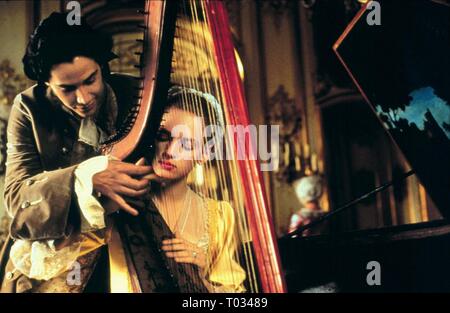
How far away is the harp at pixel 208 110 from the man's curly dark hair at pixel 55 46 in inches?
12.6

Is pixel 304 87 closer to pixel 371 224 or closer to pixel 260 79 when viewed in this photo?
pixel 260 79

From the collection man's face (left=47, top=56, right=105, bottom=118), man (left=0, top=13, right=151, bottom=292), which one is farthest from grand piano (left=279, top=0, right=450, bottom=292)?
man's face (left=47, top=56, right=105, bottom=118)

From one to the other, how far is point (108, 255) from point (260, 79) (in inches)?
92.0

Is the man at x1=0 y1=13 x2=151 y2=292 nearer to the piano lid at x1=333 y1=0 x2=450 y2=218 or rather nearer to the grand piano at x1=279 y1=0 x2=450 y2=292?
the grand piano at x1=279 y1=0 x2=450 y2=292

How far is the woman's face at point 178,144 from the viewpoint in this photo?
1.49 m

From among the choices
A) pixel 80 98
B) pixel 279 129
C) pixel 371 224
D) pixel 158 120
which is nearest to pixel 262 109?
pixel 279 129

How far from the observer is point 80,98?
163 cm

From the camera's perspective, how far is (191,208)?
159cm

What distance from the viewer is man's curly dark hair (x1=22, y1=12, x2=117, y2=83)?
162 centimetres

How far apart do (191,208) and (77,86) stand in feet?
1.54

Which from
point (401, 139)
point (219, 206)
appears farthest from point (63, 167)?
point (401, 139)

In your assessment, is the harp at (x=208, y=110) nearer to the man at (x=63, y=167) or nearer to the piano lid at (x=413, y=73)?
the man at (x=63, y=167)

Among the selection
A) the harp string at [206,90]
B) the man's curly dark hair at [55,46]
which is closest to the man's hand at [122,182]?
the harp string at [206,90]

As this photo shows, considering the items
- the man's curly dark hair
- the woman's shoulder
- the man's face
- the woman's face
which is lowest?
the woman's shoulder
